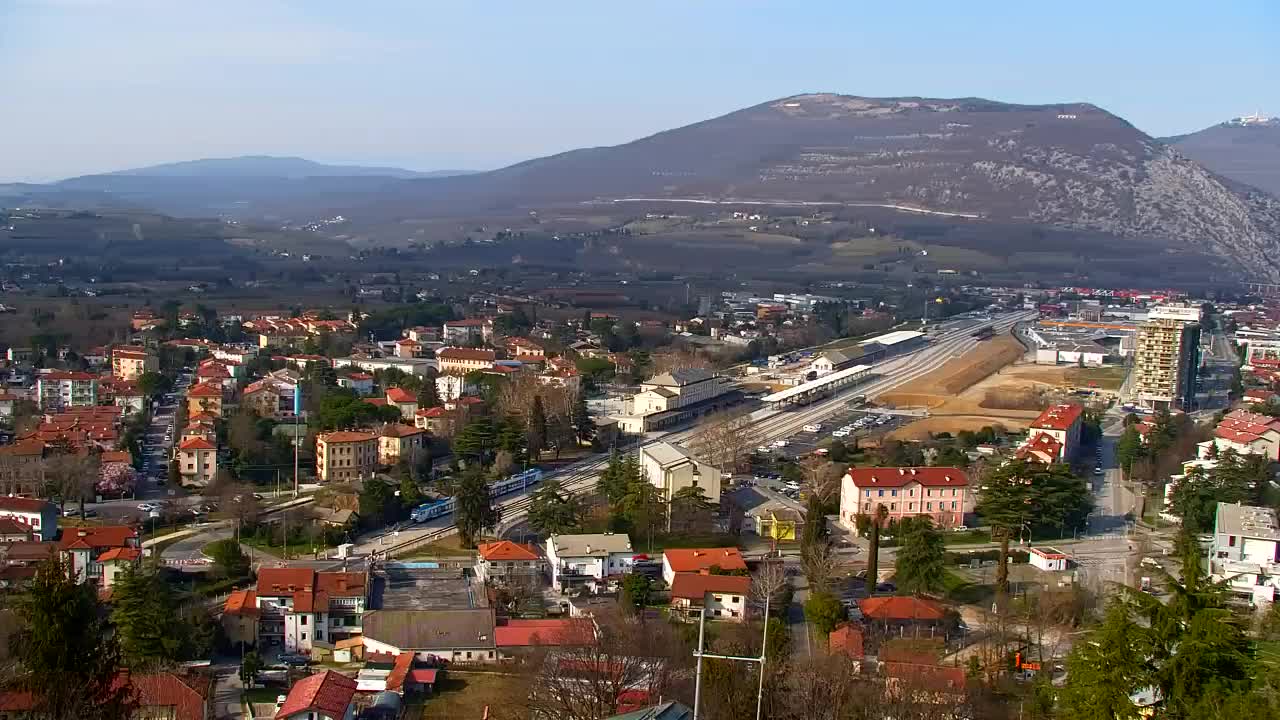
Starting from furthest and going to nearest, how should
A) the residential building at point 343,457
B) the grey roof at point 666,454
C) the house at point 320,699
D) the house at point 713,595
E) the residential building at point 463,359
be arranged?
the residential building at point 463,359
the residential building at point 343,457
the grey roof at point 666,454
the house at point 713,595
the house at point 320,699

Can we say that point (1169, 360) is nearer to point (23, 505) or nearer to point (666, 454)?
point (666, 454)

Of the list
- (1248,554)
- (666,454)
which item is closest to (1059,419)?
(666,454)

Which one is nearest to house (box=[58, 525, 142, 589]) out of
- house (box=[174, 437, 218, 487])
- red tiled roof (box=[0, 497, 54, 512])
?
red tiled roof (box=[0, 497, 54, 512])

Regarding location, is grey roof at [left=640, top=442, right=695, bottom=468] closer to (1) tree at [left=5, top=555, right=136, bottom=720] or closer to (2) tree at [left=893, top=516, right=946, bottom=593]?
(2) tree at [left=893, top=516, right=946, bottom=593]

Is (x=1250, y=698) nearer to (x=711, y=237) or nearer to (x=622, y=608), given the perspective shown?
(x=622, y=608)

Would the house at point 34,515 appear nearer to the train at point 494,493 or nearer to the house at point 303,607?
the house at point 303,607

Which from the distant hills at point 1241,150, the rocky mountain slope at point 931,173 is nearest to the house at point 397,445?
the rocky mountain slope at point 931,173
